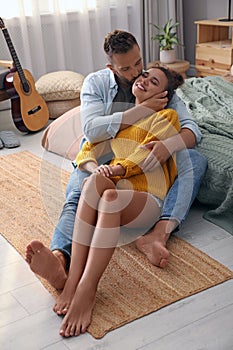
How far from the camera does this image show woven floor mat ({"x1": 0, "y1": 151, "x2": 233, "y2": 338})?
1.70 meters

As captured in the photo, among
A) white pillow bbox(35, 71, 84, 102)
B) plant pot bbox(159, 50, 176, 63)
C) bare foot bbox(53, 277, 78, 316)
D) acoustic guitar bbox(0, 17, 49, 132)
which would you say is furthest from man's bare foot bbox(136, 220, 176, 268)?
plant pot bbox(159, 50, 176, 63)

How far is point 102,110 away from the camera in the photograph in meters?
2.13

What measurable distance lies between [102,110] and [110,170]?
290 millimetres

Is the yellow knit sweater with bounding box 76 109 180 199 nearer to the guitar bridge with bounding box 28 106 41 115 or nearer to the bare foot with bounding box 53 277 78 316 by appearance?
the bare foot with bounding box 53 277 78 316

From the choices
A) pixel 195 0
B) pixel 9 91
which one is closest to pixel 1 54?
pixel 9 91

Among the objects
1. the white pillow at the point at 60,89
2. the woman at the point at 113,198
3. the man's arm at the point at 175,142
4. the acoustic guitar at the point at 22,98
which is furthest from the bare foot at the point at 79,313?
the white pillow at the point at 60,89

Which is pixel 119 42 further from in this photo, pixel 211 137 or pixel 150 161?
pixel 211 137

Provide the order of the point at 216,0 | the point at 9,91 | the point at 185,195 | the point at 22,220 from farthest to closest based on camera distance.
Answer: the point at 216,0 → the point at 9,91 → the point at 22,220 → the point at 185,195

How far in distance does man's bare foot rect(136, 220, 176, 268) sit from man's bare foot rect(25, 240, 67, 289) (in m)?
0.36

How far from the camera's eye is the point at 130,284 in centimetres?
183

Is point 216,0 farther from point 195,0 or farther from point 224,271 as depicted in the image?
point 224,271

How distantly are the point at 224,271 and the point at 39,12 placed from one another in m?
3.20

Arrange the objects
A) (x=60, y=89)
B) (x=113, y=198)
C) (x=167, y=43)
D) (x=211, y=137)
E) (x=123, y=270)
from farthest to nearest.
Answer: (x=167, y=43)
(x=60, y=89)
(x=211, y=137)
(x=123, y=270)
(x=113, y=198)

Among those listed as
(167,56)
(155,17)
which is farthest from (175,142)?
(155,17)
